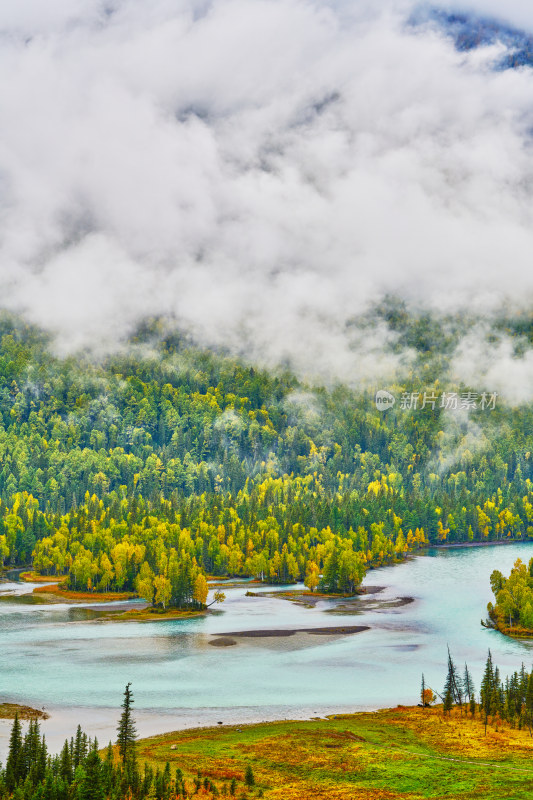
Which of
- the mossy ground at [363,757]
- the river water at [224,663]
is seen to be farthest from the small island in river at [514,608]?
the mossy ground at [363,757]

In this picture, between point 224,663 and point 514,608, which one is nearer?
point 224,663

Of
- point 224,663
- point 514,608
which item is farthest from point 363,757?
point 514,608

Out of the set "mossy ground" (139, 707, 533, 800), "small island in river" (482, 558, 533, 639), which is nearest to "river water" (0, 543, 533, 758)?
"small island in river" (482, 558, 533, 639)

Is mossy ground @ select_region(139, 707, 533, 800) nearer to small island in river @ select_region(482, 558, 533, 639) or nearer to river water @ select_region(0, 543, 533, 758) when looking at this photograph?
river water @ select_region(0, 543, 533, 758)

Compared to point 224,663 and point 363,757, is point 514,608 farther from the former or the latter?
point 363,757

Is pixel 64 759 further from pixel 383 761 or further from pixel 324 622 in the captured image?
pixel 324 622

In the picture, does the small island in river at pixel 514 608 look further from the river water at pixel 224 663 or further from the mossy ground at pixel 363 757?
the mossy ground at pixel 363 757

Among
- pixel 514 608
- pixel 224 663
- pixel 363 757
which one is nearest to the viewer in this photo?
pixel 363 757
